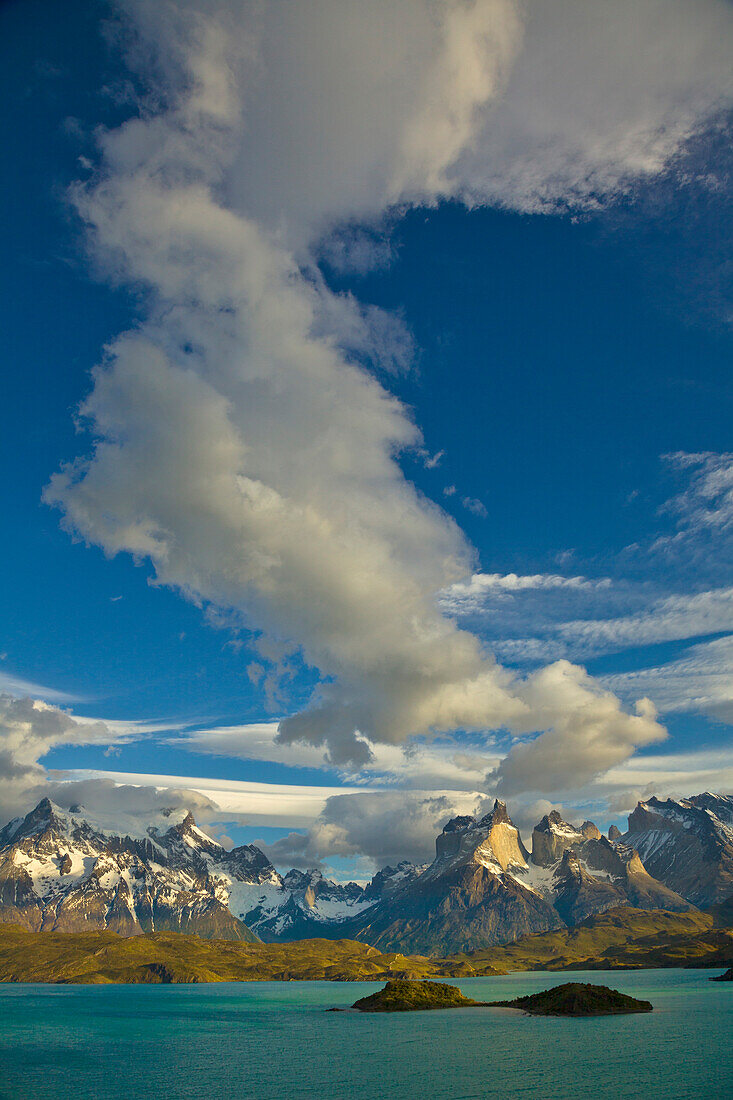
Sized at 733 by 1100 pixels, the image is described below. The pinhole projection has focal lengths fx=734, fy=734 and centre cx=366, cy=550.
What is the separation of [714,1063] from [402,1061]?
69.5 meters

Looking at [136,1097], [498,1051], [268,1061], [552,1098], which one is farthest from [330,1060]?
[552,1098]

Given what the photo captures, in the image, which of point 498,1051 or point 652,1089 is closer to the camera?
point 652,1089

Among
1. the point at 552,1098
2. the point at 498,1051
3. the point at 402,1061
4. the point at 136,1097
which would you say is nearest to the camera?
the point at 552,1098

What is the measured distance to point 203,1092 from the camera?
475 feet

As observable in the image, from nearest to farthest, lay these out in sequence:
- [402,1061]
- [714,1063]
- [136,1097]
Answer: [136,1097], [714,1063], [402,1061]

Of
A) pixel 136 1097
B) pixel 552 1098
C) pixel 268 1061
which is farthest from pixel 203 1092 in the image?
pixel 552 1098

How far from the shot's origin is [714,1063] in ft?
515

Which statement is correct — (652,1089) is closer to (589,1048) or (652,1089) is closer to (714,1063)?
(714,1063)

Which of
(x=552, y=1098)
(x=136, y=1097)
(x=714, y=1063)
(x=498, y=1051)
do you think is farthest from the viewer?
(x=498, y=1051)

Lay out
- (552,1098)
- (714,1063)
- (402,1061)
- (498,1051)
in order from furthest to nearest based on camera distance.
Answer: (498,1051)
(402,1061)
(714,1063)
(552,1098)

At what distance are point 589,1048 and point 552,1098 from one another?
66.8 m

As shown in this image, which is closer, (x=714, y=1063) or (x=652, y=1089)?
(x=652, y=1089)

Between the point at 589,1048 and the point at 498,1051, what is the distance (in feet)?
75.2

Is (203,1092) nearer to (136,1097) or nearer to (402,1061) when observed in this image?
(136,1097)
